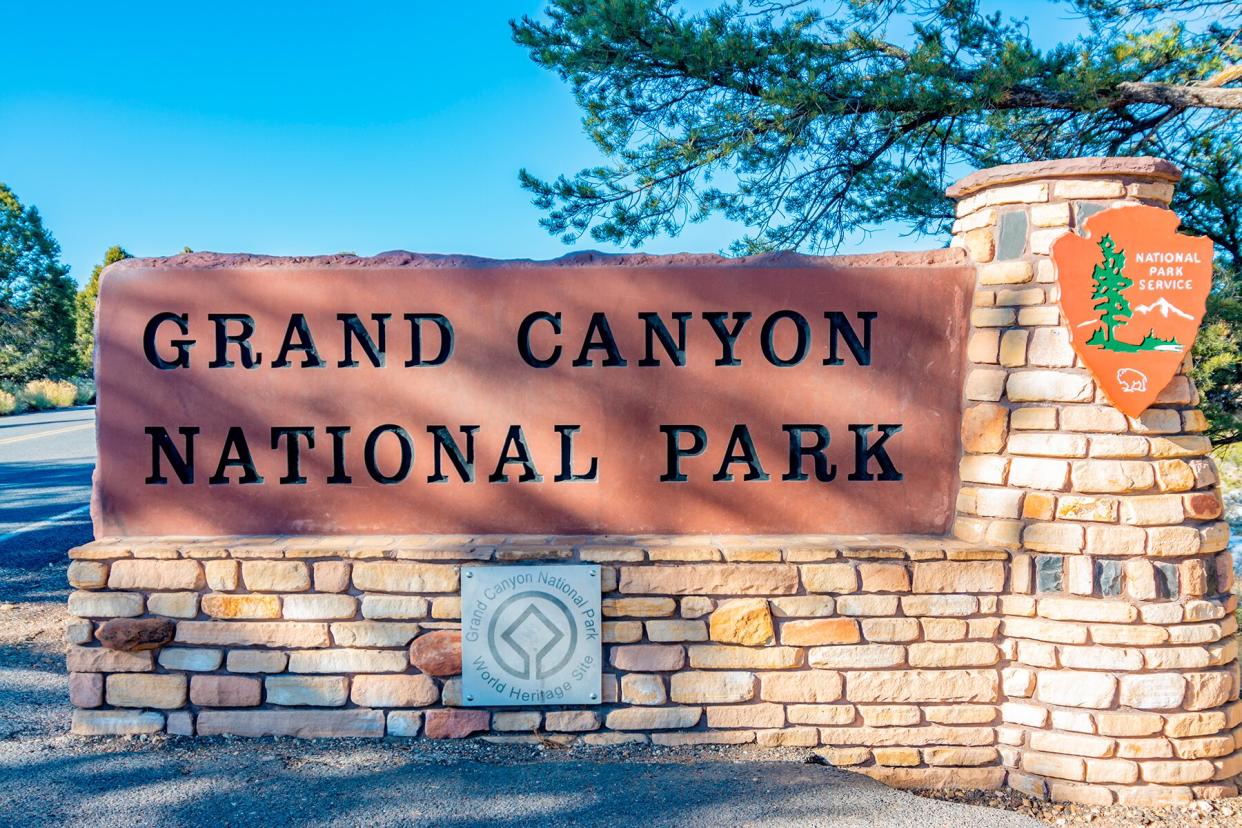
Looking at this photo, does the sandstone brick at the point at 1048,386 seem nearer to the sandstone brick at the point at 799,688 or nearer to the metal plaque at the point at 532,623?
the sandstone brick at the point at 799,688

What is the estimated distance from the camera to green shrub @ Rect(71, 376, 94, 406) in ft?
98.8

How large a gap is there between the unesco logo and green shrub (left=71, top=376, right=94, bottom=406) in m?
29.3

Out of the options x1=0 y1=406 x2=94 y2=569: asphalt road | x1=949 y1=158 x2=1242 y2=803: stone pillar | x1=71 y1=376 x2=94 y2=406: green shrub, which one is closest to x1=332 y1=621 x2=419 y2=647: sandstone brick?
x1=949 y1=158 x2=1242 y2=803: stone pillar

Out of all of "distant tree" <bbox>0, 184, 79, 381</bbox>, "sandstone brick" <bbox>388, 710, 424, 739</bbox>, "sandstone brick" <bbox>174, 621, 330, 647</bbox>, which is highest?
"distant tree" <bbox>0, 184, 79, 381</bbox>

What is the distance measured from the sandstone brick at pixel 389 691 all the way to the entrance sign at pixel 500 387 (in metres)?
0.61

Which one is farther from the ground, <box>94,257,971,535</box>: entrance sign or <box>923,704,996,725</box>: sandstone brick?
<box>94,257,971,535</box>: entrance sign

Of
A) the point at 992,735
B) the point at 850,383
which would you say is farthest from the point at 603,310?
the point at 992,735

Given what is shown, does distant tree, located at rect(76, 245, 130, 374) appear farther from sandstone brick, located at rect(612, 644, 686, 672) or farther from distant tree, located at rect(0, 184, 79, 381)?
sandstone brick, located at rect(612, 644, 686, 672)

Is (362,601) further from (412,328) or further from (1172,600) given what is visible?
(1172,600)

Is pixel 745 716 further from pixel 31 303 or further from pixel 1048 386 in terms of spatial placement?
pixel 31 303

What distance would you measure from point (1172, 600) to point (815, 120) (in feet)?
12.9

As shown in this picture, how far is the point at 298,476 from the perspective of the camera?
11.0 ft

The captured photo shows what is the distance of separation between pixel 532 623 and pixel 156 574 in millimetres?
1538

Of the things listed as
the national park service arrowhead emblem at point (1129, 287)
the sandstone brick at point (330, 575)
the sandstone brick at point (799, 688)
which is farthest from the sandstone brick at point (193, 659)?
the national park service arrowhead emblem at point (1129, 287)
